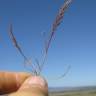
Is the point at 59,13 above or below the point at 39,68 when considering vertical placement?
above

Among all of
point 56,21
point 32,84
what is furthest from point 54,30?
point 32,84

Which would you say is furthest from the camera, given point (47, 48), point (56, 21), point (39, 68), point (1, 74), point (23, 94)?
point (39, 68)

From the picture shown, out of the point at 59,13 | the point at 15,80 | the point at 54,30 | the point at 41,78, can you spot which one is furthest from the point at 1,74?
the point at 59,13

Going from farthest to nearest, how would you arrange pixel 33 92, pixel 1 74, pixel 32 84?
1. pixel 1 74
2. pixel 32 84
3. pixel 33 92

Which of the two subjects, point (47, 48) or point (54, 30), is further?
point (47, 48)

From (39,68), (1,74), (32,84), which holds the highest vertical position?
(39,68)

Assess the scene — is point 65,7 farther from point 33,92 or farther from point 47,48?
point 33,92
